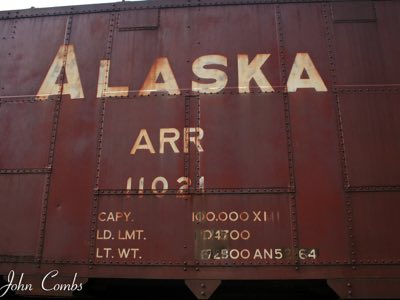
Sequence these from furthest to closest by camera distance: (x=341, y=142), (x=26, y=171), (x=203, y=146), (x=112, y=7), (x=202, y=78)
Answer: (x=112, y=7) → (x=202, y=78) → (x=26, y=171) → (x=203, y=146) → (x=341, y=142)

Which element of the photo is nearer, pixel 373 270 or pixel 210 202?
pixel 373 270

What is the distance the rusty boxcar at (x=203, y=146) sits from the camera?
4.48m

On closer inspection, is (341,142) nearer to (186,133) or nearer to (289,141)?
(289,141)

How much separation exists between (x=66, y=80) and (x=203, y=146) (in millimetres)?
2104

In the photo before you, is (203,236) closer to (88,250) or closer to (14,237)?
(88,250)

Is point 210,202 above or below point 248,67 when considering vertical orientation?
below

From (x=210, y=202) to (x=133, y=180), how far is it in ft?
3.20

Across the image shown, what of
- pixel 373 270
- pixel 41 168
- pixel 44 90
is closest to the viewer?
pixel 373 270

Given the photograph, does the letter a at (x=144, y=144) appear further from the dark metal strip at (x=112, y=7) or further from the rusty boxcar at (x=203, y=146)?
the dark metal strip at (x=112, y=7)

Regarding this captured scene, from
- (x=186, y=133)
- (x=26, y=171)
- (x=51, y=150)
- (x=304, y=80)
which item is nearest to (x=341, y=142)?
(x=304, y=80)

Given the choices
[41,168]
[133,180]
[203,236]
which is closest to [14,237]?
[41,168]

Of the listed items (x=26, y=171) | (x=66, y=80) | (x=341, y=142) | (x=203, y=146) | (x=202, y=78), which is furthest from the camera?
(x=66, y=80)

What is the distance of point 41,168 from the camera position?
4977 mm

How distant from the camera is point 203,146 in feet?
15.9
